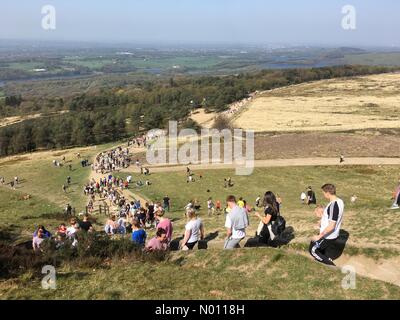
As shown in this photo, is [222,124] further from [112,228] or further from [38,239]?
[38,239]

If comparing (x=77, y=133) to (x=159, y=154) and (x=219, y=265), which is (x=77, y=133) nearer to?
(x=159, y=154)

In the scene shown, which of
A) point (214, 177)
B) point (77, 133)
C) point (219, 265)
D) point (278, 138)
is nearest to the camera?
point (219, 265)

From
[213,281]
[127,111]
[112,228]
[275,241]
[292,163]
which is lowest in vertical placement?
[292,163]

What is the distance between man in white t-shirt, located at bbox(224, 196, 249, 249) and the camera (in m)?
12.2

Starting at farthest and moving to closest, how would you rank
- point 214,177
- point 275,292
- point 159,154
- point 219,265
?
point 159,154 → point 214,177 → point 219,265 → point 275,292

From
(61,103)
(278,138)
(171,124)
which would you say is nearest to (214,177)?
(278,138)

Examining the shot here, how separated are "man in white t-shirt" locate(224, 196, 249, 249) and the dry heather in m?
63.9

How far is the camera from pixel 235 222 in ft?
40.5

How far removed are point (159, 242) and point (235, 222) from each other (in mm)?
2545

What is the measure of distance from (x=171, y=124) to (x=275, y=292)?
3490 inches

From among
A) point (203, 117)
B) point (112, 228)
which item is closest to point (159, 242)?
point (112, 228)

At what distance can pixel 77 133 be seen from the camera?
9106cm

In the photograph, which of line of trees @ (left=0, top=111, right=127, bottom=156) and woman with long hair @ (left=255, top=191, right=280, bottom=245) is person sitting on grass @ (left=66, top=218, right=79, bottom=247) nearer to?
woman with long hair @ (left=255, top=191, right=280, bottom=245)

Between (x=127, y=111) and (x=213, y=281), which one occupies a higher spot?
(x=213, y=281)
